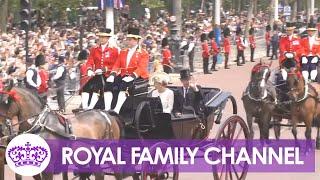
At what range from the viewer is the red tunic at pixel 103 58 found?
1051 centimetres

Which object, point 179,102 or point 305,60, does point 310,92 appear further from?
point 179,102

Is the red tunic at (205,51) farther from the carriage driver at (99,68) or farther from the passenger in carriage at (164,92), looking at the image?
the passenger in carriage at (164,92)

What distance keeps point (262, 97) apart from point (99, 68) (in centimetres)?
421

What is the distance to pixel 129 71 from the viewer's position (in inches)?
406

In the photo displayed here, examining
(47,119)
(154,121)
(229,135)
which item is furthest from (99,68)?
(229,135)

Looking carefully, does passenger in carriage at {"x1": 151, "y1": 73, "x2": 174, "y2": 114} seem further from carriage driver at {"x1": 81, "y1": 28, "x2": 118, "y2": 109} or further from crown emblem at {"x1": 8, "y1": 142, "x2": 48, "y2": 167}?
crown emblem at {"x1": 8, "y1": 142, "x2": 48, "y2": 167}

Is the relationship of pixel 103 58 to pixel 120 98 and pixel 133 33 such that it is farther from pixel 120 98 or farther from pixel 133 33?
pixel 120 98

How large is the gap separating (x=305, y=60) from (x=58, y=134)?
25.5 feet

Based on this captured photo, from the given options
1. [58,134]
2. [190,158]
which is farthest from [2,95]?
[190,158]

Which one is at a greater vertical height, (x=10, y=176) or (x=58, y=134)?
(x=58, y=134)

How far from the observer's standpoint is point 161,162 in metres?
9.43

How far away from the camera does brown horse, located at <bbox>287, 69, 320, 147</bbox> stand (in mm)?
13398

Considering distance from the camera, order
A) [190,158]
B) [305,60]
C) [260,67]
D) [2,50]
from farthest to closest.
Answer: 1. [2,50]
2. [305,60]
3. [260,67]
4. [190,158]

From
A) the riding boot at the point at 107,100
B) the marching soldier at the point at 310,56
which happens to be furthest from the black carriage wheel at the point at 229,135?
the marching soldier at the point at 310,56
